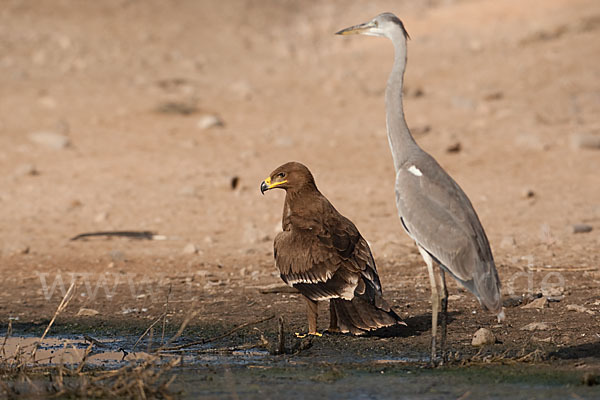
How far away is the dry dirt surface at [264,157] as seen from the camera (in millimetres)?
7684

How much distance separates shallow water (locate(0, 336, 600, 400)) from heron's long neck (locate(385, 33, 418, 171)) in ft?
4.21

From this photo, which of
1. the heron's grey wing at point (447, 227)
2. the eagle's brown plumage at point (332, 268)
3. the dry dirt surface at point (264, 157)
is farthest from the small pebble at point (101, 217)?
the heron's grey wing at point (447, 227)

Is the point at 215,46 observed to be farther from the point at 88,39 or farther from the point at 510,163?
the point at 510,163

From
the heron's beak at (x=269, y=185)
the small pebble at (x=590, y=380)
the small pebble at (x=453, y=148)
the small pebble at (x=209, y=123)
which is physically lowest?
the small pebble at (x=590, y=380)

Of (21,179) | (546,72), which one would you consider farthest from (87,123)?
(546,72)

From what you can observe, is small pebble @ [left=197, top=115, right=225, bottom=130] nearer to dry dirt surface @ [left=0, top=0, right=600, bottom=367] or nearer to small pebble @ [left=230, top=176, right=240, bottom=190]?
dry dirt surface @ [left=0, top=0, right=600, bottom=367]

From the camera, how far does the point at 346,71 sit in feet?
57.2

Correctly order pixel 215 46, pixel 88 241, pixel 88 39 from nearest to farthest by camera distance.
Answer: pixel 88 241 < pixel 88 39 < pixel 215 46

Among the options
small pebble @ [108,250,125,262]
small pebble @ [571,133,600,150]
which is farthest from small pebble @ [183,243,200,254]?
small pebble @ [571,133,600,150]

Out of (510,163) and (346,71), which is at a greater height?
(346,71)

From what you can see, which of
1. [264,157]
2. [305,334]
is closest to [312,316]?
[305,334]

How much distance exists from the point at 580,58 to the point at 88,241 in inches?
378

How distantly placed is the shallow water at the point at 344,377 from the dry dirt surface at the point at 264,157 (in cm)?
41

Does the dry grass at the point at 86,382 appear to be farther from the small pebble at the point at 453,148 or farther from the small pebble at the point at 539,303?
the small pebble at the point at 453,148
